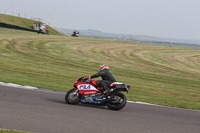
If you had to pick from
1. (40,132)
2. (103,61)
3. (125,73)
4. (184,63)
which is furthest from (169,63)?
(40,132)

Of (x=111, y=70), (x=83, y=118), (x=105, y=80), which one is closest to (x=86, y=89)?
(x=105, y=80)

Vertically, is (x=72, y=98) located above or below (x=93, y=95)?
below

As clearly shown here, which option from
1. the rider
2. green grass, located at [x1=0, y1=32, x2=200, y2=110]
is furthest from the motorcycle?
green grass, located at [x1=0, y1=32, x2=200, y2=110]

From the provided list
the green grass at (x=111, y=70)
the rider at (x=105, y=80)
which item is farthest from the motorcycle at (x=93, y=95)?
the green grass at (x=111, y=70)

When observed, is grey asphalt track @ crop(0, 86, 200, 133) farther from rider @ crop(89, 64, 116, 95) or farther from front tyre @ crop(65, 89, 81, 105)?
rider @ crop(89, 64, 116, 95)

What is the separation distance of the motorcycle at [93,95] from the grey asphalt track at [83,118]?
10.7 inches

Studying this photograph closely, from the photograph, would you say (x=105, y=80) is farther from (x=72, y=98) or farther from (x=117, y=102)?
(x=72, y=98)

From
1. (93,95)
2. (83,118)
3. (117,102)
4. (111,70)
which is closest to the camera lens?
(83,118)

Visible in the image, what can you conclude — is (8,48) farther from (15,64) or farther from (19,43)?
(15,64)

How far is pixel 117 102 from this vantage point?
10.1 m

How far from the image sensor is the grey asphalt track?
6.79 m

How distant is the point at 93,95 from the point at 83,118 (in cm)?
230

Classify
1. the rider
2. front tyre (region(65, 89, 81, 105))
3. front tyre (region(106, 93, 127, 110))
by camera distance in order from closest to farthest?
front tyre (region(106, 93, 127, 110)) < the rider < front tyre (region(65, 89, 81, 105))

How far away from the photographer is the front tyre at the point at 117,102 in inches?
392
